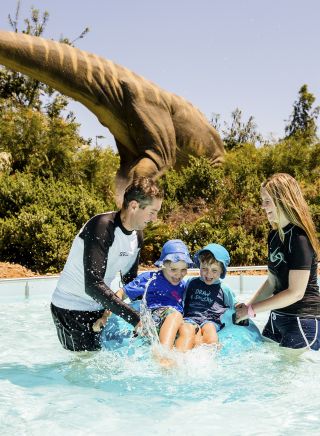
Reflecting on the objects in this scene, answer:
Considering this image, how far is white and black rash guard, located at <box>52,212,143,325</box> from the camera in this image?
315 cm

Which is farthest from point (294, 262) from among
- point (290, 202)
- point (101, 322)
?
point (101, 322)

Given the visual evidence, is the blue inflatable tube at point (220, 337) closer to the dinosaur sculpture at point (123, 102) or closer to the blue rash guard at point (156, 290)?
the blue rash guard at point (156, 290)

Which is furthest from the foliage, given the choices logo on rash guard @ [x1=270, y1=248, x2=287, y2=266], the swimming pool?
logo on rash guard @ [x1=270, y1=248, x2=287, y2=266]

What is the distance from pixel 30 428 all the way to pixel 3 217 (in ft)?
29.8

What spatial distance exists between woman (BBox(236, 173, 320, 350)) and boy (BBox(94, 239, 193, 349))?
18.0 inches

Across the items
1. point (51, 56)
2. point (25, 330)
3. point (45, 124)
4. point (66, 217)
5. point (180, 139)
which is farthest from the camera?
point (45, 124)

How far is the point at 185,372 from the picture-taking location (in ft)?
11.4

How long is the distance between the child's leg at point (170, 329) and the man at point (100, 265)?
0.40 meters

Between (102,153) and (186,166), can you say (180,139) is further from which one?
(102,153)

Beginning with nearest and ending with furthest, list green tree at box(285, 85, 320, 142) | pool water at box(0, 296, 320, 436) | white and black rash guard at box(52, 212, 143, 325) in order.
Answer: pool water at box(0, 296, 320, 436), white and black rash guard at box(52, 212, 143, 325), green tree at box(285, 85, 320, 142)

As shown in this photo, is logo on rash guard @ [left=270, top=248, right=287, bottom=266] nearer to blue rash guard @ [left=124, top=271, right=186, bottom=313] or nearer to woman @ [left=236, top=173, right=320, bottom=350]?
woman @ [left=236, top=173, right=320, bottom=350]

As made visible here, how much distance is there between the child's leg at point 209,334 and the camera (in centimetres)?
368

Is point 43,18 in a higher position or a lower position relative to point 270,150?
higher

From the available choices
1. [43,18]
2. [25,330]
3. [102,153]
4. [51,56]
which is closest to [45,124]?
[102,153]
